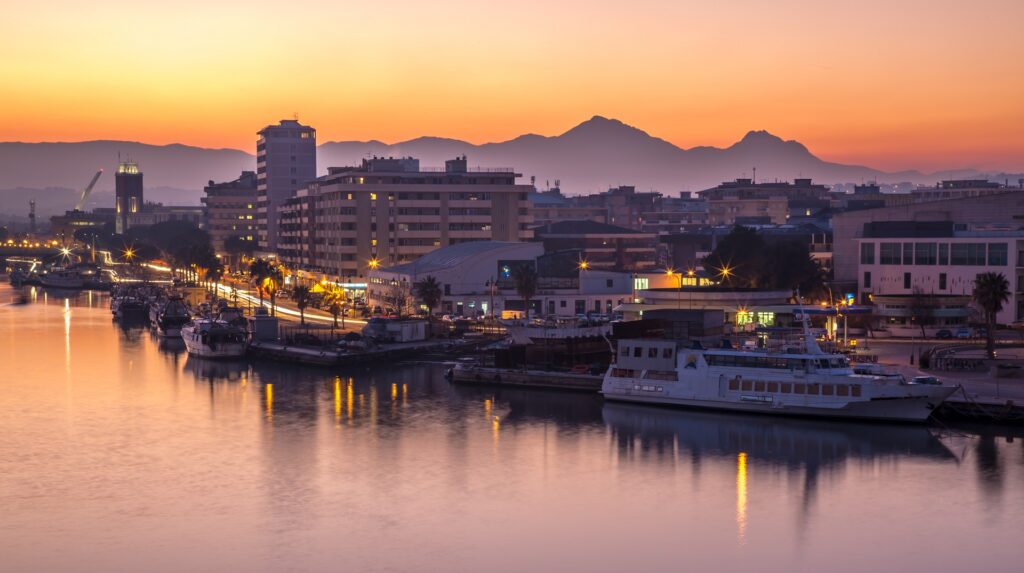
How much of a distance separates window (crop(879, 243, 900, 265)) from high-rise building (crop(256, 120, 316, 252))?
79.7m

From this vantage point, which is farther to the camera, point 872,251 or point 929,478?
point 872,251

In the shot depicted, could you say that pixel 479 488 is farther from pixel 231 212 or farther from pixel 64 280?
pixel 231 212

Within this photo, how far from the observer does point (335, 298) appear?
3046 inches

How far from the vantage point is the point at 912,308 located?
57375 millimetres

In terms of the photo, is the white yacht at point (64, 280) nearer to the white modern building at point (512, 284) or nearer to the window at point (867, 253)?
the white modern building at point (512, 284)

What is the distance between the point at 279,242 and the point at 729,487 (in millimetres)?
95122

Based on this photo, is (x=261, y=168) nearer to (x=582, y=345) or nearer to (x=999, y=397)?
(x=582, y=345)

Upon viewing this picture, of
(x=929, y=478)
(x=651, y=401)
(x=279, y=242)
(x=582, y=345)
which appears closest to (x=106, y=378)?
(x=582, y=345)

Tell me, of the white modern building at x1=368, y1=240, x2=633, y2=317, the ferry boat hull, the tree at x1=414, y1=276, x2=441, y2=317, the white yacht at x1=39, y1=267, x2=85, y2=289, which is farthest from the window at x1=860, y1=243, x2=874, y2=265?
the white yacht at x1=39, y1=267, x2=85, y2=289

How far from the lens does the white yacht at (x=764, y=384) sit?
123 feet

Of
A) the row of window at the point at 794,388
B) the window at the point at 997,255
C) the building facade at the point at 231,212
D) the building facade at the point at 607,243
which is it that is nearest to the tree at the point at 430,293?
the row of window at the point at 794,388

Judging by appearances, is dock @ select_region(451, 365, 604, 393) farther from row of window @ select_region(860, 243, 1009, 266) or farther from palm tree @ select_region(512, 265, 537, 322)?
row of window @ select_region(860, 243, 1009, 266)

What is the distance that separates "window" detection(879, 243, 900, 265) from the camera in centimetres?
6250

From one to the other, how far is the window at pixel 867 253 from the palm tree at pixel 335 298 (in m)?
28.6
